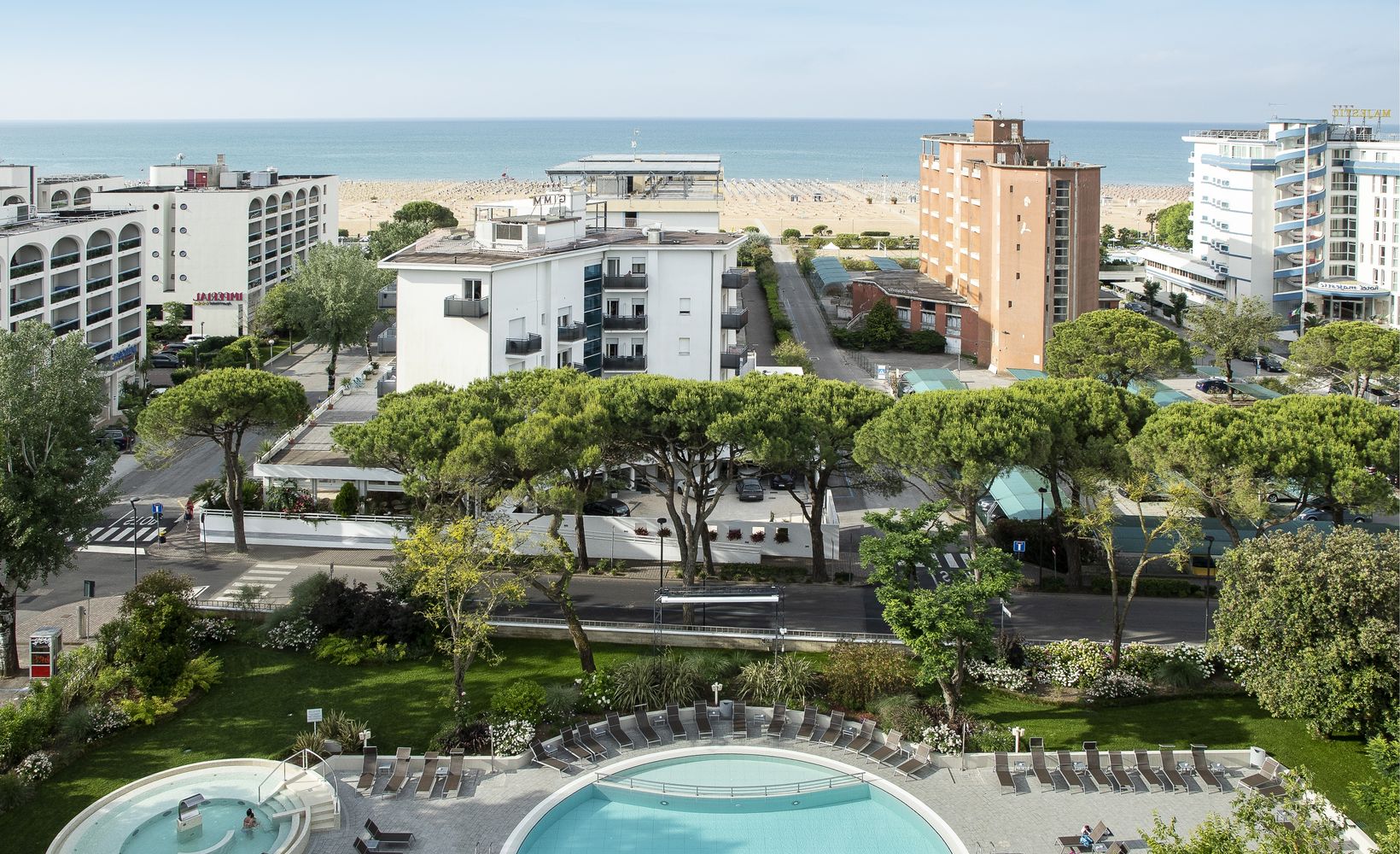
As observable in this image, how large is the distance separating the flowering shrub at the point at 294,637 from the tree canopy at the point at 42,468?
5.73m

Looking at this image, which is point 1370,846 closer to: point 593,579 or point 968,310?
point 593,579

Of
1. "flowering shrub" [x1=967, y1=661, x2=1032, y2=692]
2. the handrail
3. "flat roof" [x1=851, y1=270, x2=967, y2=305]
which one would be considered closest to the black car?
"flowering shrub" [x1=967, y1=661, x2=1032, y2=692]

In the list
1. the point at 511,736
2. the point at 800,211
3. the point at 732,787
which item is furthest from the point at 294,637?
the point at 800,211

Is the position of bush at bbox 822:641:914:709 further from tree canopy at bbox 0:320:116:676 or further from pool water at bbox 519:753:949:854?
tree canopy at bbox 0:320:116:676

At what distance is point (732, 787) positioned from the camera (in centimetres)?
2773

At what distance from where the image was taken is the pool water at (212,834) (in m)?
24.7

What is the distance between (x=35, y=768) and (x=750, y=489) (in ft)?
90.5

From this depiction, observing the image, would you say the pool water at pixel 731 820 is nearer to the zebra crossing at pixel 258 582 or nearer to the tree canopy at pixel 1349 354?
the zebra crossing at pixel 258 582

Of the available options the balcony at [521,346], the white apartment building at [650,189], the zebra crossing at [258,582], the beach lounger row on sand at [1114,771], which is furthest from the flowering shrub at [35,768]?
the white apartment building at [650,189]

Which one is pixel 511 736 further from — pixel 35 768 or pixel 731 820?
pixel 35 768

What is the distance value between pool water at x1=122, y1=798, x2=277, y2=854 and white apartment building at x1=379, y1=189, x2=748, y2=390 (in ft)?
79.0

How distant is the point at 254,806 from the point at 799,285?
84.9 metres

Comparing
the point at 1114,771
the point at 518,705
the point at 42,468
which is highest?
the point at 42,468

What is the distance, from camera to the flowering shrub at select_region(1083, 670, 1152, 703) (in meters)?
31.7
